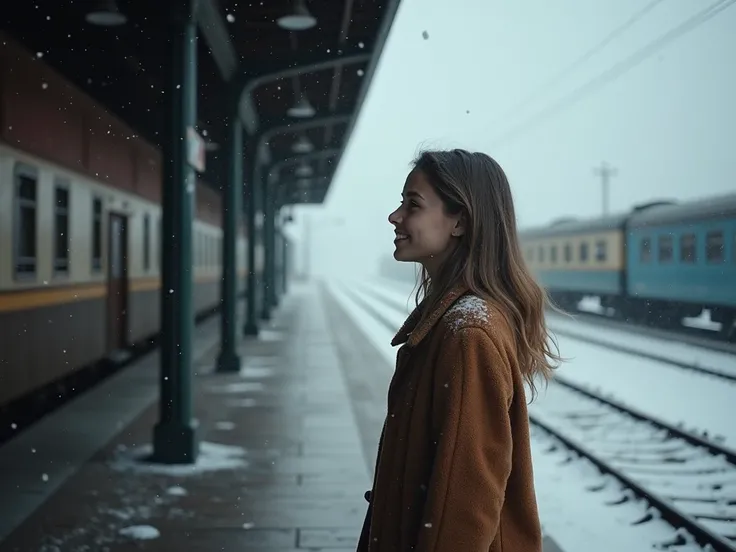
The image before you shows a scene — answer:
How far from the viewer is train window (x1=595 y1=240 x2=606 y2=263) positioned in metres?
22.1

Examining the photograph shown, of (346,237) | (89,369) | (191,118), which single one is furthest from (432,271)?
(346,237)

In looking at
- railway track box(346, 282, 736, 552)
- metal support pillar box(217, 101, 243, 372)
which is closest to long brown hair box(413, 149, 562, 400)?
railway track box(346, 282, 736, 552)

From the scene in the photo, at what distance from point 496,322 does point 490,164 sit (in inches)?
17.2

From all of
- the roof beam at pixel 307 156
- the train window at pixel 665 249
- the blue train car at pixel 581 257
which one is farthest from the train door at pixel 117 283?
the blue train car at pixel 581 257

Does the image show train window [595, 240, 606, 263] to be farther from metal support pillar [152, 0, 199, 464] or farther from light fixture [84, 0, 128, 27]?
metal support pillar [152, 0, 199, 464]

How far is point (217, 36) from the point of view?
30.8 ft

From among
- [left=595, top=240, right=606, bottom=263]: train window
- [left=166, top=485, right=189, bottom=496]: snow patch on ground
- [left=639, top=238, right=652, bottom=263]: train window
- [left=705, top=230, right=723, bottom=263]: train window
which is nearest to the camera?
[left=166, top=485, right=189, bottom=496]: snow patch on ground

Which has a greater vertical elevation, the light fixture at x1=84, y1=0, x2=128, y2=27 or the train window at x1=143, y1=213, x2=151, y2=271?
the light fixture at x1=84, y1=0, x2=128, y2=27

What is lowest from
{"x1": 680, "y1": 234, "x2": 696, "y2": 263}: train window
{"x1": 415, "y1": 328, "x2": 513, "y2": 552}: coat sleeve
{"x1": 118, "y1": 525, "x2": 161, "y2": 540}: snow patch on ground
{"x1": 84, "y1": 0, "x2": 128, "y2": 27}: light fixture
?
{"x1": 118, "y1": 525, "x2": 161, "y2": 540}: snow patch on ground

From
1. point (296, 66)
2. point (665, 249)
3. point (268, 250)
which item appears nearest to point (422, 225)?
point (296, 66)

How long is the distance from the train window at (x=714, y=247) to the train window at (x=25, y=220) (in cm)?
1183

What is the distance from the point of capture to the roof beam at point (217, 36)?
834cm

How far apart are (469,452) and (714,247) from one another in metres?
15.0

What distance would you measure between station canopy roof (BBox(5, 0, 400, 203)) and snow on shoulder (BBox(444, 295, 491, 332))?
17.9 ft
